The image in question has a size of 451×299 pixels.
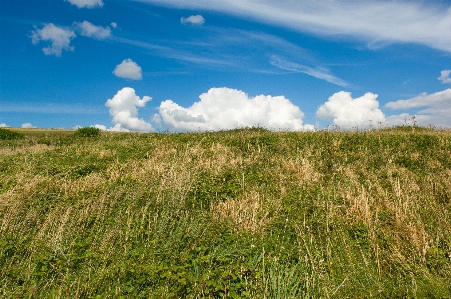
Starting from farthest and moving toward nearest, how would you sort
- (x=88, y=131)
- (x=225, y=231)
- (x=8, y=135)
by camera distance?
(x=8, y=135)
(x=88, y=131)
(x=225, y=231)

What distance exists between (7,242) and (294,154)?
1084 centimetres

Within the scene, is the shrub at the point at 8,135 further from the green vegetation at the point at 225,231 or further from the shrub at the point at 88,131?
the green vegetation at the point at 225,231

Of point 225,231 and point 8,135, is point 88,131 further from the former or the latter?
point 225,231

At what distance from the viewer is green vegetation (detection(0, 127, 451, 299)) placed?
4.97 m

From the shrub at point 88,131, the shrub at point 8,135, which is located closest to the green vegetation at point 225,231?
the shrub at point 88,131

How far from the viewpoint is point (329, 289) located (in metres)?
4.96

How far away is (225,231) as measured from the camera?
6539mm

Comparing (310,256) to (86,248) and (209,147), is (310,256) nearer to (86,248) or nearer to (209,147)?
(86,248)

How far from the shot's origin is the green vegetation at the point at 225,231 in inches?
196

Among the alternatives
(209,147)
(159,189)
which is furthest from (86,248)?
(209,147)

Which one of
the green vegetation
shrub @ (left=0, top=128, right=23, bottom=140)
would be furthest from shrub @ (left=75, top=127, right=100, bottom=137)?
the green vegetation

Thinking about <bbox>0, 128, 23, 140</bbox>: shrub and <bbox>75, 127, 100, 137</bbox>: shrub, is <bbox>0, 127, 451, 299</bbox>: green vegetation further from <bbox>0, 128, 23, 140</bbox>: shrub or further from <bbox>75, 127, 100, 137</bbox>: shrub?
<bbox>0, 128, 23, 140</bbox>: shrub

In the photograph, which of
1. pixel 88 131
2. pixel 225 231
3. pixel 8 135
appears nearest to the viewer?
pixel 225 231

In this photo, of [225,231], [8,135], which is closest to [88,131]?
[8,135]
